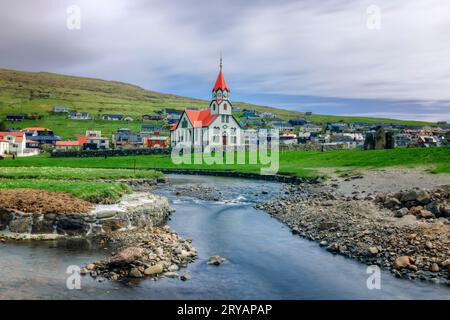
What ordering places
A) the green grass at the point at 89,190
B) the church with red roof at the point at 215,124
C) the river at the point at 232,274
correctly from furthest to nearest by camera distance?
the church with red roof at the point at 215,124, the green grass at the point at 89,190, the river at the point at 232,274

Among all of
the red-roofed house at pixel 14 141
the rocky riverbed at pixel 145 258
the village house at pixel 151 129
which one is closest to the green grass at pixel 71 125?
the village house at pixel 151 129

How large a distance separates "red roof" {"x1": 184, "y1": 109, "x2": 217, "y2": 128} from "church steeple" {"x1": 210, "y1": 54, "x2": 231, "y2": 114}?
254 centimetres

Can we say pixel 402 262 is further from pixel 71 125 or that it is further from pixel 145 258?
pixel 71 125

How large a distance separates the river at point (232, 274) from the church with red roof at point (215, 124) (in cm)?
9499

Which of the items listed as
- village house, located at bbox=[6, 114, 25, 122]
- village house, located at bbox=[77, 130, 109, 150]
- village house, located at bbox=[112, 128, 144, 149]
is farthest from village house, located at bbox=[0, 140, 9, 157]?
village house, located at bbox=[6, 114, 25, 122]

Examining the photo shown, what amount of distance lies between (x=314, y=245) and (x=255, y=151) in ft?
270

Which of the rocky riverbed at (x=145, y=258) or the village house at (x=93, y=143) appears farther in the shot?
the village house at (x=93, y=143)

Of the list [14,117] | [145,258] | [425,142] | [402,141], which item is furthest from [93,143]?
[145,258]

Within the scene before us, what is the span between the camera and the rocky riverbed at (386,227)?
62.0ft

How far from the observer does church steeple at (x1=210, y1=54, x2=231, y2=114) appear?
123375mm

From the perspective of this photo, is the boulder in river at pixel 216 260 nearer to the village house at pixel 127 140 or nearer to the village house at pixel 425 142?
the village house at pixel 425 142

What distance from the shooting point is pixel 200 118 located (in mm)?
129500

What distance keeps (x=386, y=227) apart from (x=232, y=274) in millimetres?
10314
